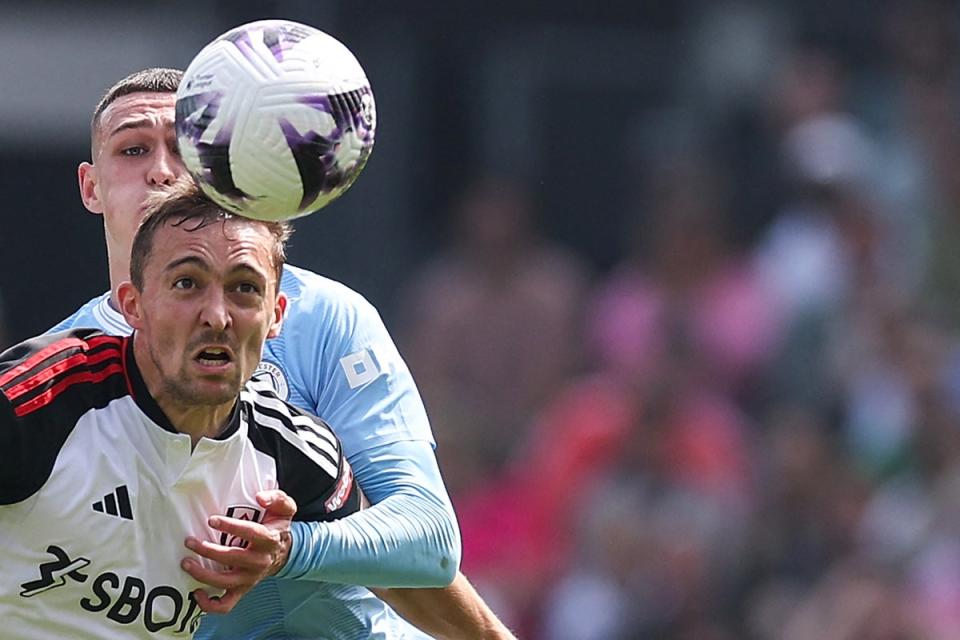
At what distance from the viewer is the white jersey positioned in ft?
13.1

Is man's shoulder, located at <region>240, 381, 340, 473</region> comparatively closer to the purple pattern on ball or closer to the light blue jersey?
the light blue jersey

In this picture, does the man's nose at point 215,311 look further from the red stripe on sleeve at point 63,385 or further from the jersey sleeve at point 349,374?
the jersey sleeve at point 349,374

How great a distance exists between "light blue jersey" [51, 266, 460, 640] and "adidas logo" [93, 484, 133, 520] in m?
0.56

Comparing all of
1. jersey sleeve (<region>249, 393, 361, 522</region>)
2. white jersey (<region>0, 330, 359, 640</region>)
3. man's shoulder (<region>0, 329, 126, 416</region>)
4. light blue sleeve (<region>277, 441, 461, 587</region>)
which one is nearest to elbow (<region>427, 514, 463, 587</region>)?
light blue sleeve (<region>277, 441, 461, 587</region>)

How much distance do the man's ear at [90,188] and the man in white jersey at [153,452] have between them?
813 mm

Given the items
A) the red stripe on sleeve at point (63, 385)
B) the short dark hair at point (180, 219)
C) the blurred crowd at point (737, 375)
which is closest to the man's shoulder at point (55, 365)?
the red stripe on sleeve at point (63, 385)

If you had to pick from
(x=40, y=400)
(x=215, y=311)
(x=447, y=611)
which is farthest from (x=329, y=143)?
(x=447, y=611)

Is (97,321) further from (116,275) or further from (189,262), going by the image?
(189,262)

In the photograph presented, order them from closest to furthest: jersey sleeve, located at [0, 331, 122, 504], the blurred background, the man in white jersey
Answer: jersey sleeve, located at [0, 331, 122, 504]
the man in white jersey
the blurred background

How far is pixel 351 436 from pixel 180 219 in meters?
0.79

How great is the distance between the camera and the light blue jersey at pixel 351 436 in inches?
181

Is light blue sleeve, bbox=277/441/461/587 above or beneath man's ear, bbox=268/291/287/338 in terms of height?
beneath

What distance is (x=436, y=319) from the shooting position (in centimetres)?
1208

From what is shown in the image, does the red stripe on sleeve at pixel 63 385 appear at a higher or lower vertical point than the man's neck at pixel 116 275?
lower
